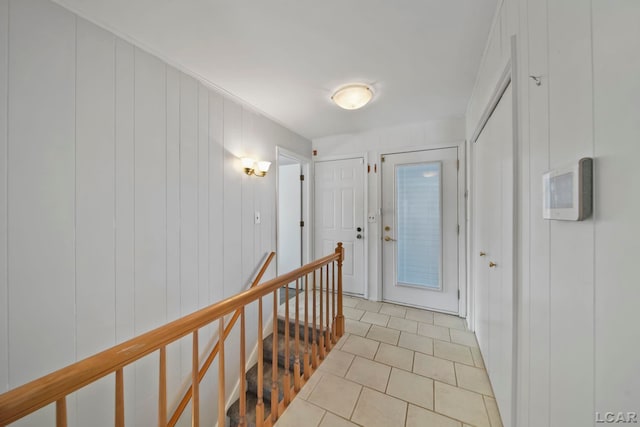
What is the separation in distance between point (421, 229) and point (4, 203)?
328 cm

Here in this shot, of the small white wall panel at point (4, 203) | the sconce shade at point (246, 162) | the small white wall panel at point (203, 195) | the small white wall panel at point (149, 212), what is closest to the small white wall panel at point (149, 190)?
the small white wall panel at point (149, 212)

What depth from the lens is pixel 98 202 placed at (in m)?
1.32

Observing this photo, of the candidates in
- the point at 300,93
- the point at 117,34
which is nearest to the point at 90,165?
the point at 117,34

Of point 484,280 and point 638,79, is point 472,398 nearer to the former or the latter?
point 484,280

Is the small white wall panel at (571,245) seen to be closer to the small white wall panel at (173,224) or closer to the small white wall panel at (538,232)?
the small white wall panel at (538,232)

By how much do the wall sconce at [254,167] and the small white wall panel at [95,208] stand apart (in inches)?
41.1

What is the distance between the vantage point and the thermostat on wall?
0.53 meters

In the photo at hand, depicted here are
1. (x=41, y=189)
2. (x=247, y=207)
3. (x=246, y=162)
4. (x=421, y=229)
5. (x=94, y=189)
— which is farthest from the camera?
Result: (x=421, y=229)

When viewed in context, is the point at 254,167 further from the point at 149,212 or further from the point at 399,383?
the point at 399,383

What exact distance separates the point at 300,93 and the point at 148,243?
1.79 m

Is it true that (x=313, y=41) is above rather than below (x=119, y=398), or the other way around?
above

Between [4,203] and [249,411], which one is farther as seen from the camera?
[249,411]

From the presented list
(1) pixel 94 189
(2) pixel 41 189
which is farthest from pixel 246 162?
(2) pixel 41 189

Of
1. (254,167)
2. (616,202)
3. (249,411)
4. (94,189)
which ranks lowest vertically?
(249,411)
